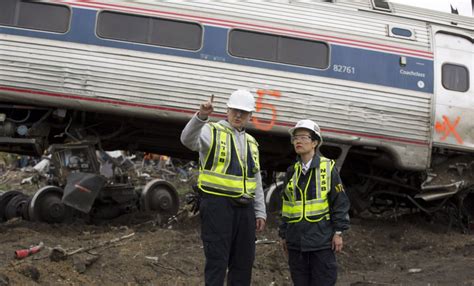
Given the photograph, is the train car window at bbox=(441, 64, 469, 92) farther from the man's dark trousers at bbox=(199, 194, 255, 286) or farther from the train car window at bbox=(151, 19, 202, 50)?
the man's dark trousers at bbox=(199, 194, 255, 286)

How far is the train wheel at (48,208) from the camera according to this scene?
8109 mm

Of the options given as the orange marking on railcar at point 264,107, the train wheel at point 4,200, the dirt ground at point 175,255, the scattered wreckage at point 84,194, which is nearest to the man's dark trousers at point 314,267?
the dirt ground at point 175,255

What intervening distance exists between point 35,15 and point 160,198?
3.38 metres

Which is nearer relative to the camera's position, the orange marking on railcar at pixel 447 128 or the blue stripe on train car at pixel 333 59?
the blue stripe on train car at pixel 333 59

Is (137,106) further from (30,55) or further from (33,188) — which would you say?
(33,188)

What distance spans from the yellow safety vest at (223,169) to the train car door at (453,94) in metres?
5.35

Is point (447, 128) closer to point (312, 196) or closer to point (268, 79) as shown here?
point (268, 79)

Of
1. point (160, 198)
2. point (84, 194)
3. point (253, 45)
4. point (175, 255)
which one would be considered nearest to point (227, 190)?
point (175, 255)

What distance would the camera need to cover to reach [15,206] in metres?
8.91

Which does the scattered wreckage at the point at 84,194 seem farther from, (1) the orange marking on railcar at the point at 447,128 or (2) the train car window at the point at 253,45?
(1) the orange marking on railcar at the point at 447,128

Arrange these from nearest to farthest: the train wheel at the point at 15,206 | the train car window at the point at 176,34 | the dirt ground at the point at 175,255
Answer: the dirt ground at the point at 175,255 < the train car window at the point at 176,34 < the train wheel at the point at 15,206

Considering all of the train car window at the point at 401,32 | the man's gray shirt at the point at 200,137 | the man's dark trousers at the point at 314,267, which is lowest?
the man's dark trousers at the point at 314,267

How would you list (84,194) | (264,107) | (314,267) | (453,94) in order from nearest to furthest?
(314,267), (84,194), (264,107), (453,94)

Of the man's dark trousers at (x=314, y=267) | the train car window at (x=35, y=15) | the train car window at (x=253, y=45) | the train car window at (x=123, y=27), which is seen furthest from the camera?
the train car window at (x=253, y=45)
